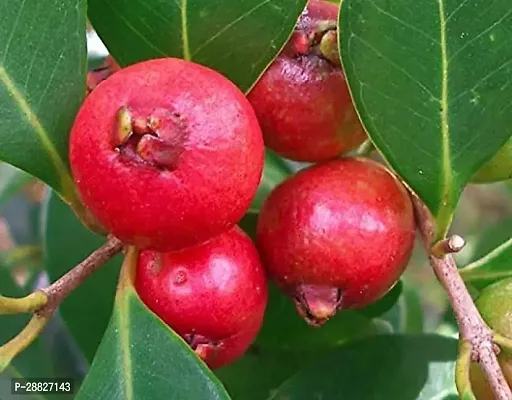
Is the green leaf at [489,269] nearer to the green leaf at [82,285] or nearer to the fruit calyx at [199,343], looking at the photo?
the fruit calyx at [199,343]

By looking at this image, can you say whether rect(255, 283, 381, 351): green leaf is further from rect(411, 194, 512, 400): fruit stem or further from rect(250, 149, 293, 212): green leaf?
rect(411, 194, 512, 400): fruit stem

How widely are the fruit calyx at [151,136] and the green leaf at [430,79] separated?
0.21 m

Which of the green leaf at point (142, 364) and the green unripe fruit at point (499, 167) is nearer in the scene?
the green leaf at point (142, 364)

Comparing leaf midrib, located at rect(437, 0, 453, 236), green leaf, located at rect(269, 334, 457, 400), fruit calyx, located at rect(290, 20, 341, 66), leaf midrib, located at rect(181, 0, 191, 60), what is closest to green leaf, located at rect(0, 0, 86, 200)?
leaf midrib, located at rect(181, 0, 191, 60)

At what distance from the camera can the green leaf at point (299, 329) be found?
4.28 feet

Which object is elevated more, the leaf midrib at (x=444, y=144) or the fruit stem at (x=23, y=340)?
the leaf midrib at (x=444, y=144)

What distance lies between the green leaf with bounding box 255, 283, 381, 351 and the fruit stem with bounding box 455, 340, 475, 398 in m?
0.39

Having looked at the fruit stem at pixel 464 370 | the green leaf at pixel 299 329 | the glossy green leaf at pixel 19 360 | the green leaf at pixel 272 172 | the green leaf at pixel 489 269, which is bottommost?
the glossy green leaf at pixel 19 360

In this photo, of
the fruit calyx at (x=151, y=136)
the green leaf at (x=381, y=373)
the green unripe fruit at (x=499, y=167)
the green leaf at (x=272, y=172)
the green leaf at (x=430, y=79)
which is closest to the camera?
the fruit calyx at (x=151, y=136)

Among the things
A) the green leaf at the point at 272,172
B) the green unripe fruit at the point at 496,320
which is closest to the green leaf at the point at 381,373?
the green unripe fruit at the point at 496,320

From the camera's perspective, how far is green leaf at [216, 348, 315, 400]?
4.50 feet

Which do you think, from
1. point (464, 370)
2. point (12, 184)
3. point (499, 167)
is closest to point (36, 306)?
point (464, 370)

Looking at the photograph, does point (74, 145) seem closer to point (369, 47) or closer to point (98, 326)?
point (369, 47)

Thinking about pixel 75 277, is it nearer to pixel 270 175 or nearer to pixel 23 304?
pixel 23 304
